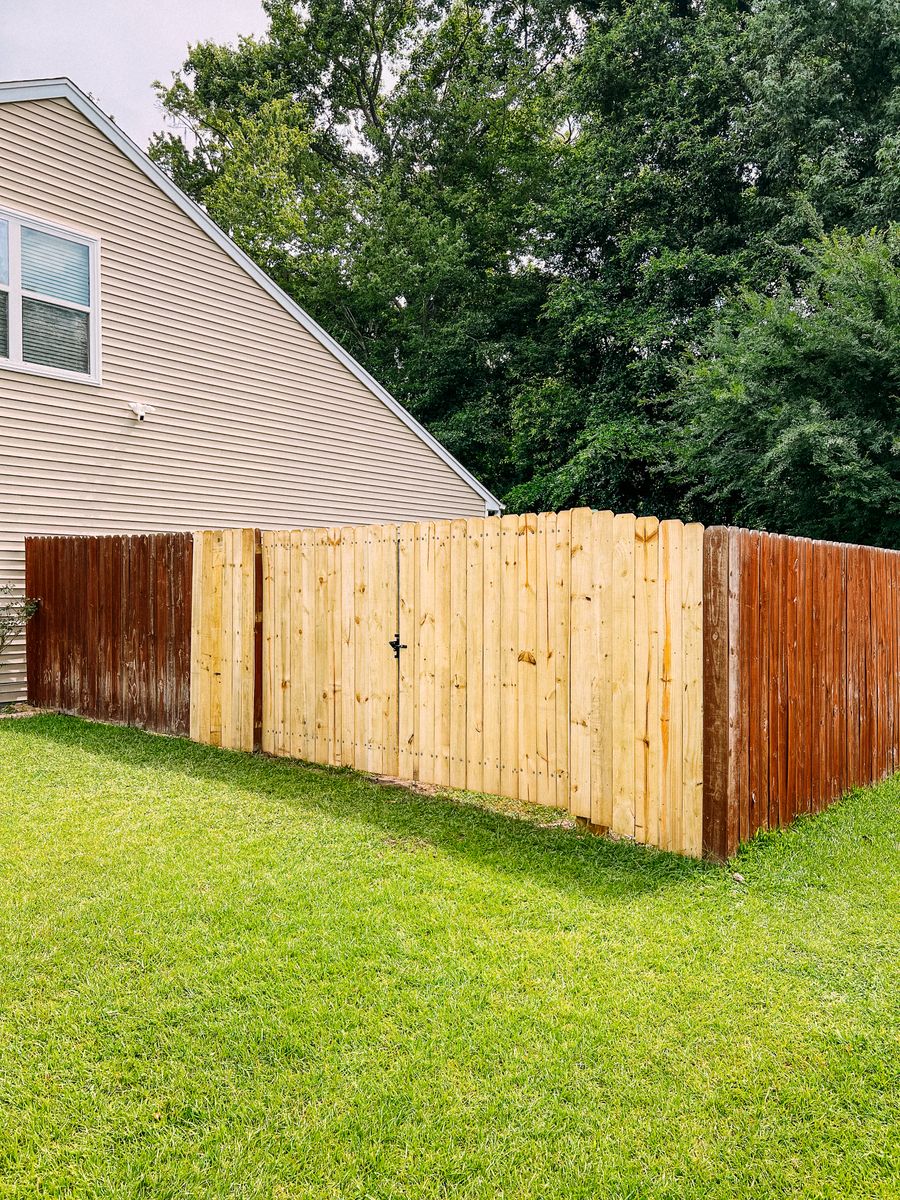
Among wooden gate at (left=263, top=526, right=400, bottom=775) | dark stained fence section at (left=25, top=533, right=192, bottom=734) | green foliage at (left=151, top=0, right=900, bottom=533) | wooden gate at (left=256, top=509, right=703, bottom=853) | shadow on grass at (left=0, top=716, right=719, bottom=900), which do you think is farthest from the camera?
green foliage at (left=151, top=0, right=900, bottom=533)

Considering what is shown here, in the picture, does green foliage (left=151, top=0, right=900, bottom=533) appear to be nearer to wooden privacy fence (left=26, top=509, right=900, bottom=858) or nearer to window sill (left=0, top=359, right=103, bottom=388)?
wooden privacy fence (left=26, top=509, right=900, bottom=858)

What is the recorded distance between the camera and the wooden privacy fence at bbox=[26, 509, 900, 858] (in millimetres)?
3879

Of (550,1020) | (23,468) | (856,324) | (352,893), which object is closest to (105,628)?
(23,468)

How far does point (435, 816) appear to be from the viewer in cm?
459

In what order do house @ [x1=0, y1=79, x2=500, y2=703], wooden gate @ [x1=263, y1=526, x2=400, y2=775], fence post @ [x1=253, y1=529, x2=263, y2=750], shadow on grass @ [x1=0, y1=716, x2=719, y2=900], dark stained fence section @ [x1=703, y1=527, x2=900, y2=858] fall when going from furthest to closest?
house @ [x1=0, y1=79, x2=500, y2=703] < fence post @ [x1=253, y1=529, x2=263, y2=750] < wooden gate @ [x1=263, y1=526, x2=400, y2=775] < dark stained fence section @ [x1=703, y1=527, x2=900, y2=858] < shadow on grass @ [x1=0, y1=716, x2=719, y2=900]

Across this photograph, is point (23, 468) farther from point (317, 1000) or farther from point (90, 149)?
point (317, 1000)

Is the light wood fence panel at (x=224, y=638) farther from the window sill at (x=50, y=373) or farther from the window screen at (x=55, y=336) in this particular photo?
the window screen at (x=55, y=336)

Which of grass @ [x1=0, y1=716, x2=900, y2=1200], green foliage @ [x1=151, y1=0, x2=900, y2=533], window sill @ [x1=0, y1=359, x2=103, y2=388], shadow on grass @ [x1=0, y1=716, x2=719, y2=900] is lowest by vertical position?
grass @ [x1=0, y1=716, x2=900, y2=1200]

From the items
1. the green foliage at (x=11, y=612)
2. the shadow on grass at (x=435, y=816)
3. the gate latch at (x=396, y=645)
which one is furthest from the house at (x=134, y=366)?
the gate latch at (x=396, y=645)

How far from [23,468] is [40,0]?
9.17m

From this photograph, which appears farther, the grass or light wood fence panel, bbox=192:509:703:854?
light wood fence panel, bbox=192:509:703:854

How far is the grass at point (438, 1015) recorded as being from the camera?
6.24ft

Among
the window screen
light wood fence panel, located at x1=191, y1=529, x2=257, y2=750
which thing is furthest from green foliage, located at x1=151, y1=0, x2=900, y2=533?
the window screen

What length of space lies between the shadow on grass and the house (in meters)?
2.42
